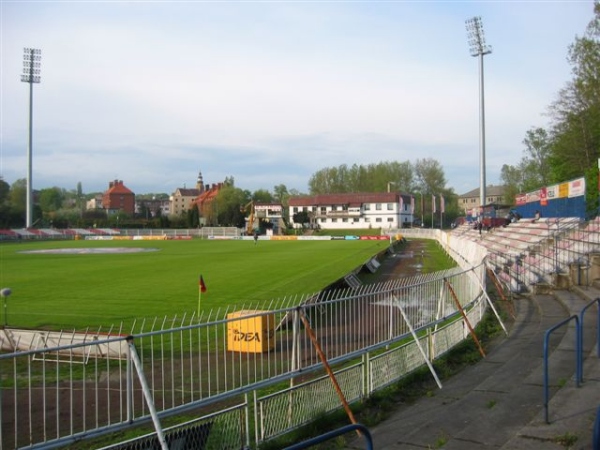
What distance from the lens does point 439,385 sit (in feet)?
32.3

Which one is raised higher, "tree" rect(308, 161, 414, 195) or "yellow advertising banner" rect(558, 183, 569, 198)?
"tree" rect(308, 161, 414, 195)

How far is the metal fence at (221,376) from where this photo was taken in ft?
20.1

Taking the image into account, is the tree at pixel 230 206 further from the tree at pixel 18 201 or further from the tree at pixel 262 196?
the tree at pixel 18 201

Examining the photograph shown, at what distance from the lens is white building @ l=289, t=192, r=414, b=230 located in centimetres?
11812

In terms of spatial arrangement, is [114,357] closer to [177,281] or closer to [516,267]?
[177,281]

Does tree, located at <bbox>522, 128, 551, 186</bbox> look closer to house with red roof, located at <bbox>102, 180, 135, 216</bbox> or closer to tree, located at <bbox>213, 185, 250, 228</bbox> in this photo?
tree, located at <bbox>213, 185, 250, 228</bbox>

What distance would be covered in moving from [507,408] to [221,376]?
4.64 metres

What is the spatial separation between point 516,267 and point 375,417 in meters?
16.7

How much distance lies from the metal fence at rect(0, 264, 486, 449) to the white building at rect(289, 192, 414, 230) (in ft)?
344

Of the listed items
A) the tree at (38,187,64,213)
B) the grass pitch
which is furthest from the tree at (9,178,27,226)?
the grass pitch

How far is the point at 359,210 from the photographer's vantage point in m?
120

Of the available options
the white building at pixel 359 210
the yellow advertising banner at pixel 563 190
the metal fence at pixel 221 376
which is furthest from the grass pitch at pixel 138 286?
the white building at pixel 359 210

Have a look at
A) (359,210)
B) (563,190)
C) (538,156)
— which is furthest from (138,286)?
(359,210)

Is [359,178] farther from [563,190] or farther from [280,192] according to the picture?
[563,190]
